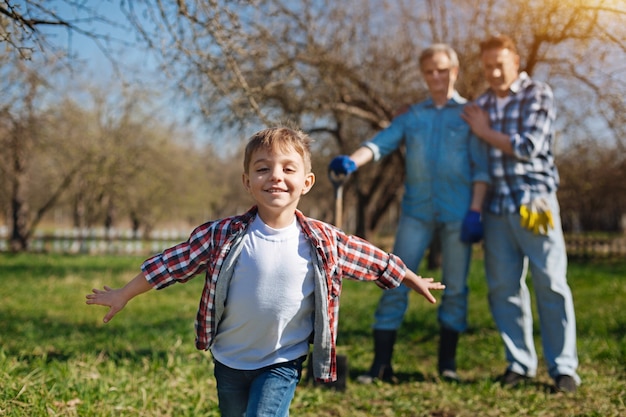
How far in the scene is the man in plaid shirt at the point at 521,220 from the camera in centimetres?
396

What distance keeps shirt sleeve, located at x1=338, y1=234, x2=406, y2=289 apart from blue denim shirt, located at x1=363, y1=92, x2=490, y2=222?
5.57ft

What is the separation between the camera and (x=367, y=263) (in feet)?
8.12

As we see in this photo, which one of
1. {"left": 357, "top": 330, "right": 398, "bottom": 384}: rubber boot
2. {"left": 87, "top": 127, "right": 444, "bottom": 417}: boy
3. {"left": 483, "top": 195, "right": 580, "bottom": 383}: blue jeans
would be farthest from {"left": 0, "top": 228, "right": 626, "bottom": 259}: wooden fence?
{"left": 87, "top": 127, "right": 444, "bottom": 417}: boy

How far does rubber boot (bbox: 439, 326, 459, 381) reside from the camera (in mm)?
4262

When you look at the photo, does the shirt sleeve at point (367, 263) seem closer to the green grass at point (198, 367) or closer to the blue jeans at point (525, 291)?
the green grass at point (198, 367)

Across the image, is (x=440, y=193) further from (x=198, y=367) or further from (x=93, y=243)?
(x=93, y=243)

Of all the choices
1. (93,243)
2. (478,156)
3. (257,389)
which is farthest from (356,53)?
(93,243)

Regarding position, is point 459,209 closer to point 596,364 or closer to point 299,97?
point 596,364

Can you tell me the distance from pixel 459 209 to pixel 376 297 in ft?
17.0

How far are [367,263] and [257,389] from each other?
0.63 meters

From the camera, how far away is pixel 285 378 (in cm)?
229

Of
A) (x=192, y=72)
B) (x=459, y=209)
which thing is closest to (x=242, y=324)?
(x=459, y=209)

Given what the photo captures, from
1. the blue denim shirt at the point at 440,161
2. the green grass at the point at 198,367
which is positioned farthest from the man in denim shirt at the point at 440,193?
the green grass at the point at 198,367

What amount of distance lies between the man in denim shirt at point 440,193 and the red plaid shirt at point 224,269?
173cm
